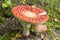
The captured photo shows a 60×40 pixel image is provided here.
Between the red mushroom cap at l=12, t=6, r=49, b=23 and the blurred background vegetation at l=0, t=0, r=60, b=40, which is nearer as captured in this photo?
the red mushroom cap at l=12, t=6, r=49, b=23

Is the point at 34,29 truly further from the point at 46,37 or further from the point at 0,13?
the point at 0,13

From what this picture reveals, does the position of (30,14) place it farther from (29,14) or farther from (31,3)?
(31,3)

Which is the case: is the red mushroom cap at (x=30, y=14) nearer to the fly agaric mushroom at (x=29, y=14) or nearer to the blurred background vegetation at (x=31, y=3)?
the fly agaric mushroom at (x=29, y=14)

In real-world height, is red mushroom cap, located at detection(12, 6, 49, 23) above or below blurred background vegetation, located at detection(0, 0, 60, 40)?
above

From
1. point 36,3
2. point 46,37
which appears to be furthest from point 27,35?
point 36,3

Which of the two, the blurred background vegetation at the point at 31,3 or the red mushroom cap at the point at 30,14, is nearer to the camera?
the red mushroom cap at the point at 30,14

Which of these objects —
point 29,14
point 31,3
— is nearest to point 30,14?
point 29,14

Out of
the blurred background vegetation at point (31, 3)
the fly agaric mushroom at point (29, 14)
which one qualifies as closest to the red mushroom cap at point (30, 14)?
the fly agaric mushroom at point (29, 14)

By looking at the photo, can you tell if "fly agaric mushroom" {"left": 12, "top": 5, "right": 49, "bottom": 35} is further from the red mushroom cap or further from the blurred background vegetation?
the blurred background vegetation

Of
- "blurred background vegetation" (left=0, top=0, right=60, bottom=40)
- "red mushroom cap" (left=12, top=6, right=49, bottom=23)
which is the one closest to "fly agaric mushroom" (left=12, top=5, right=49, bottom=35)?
"red mushroom cap" (left=12, top=6, right=49, bottom=23)
